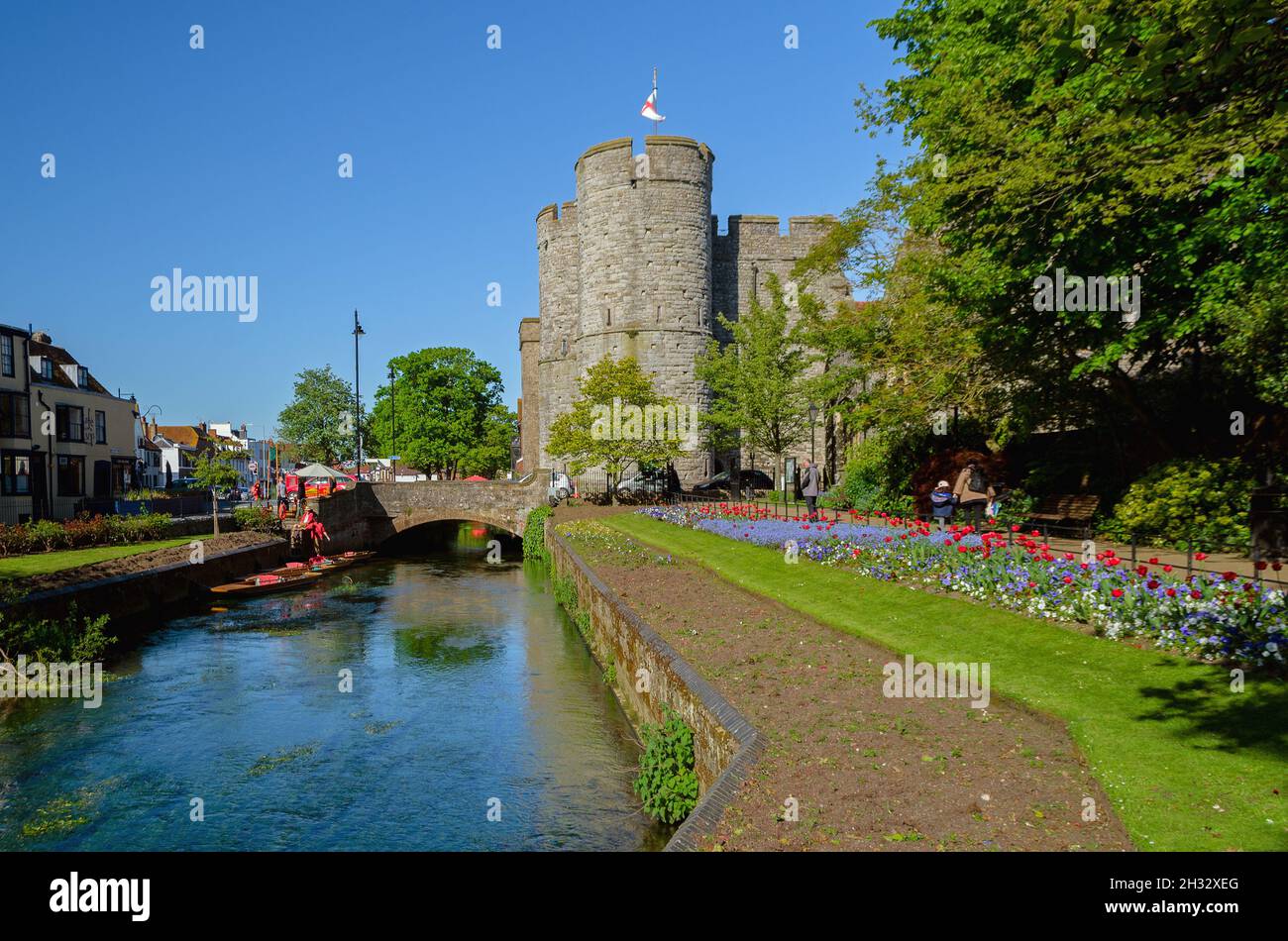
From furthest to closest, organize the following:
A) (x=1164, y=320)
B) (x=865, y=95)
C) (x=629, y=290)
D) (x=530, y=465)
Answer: (x=530, y=465)
(x=629, y=290)
(x=865, y=95)
(x=1164, y=320)

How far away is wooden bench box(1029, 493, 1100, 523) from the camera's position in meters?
19.0

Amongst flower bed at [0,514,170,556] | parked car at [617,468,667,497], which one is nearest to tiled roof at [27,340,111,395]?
flower bed at [0,514,170,556]

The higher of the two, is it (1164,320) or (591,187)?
(591,187)

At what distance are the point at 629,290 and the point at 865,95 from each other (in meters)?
24.9

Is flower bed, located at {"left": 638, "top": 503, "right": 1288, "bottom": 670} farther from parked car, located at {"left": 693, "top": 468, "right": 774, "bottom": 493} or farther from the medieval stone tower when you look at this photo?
the medieval stone tower

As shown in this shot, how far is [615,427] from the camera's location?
42.4 meters

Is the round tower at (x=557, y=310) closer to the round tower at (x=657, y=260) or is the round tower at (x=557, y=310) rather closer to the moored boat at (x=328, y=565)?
the round tower at (x=657, y=260)

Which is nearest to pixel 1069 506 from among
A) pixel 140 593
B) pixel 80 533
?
pixel 140 593

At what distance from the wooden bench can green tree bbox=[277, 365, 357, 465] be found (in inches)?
3394

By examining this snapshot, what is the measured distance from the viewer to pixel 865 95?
23844 mm

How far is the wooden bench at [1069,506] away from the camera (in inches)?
749

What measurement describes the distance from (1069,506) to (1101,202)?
8.94 metres
